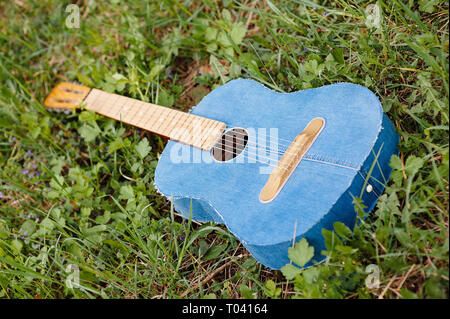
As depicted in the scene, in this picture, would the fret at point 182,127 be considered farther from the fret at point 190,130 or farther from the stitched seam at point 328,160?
the stitched seam at point 328,160

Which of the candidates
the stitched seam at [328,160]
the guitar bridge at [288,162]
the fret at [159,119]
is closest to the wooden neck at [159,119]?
the fret at [159,119]

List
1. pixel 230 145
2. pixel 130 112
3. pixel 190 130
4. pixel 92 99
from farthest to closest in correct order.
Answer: pixel 92 99, pixel 130 112, pixel 190 130, pixel 230 145

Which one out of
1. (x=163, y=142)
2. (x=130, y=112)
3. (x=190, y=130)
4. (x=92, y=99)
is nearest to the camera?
(x=190, y=130)

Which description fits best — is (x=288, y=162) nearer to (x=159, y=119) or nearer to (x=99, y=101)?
(x=159, y=119)

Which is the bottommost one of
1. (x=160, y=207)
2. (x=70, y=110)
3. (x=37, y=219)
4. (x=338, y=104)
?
(x=37, y=219)

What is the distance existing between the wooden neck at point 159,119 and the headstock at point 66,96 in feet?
0.25

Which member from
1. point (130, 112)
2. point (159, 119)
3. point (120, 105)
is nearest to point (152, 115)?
point (159, 119)

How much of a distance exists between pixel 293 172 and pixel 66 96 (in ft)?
6.22

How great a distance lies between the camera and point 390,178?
186 cm

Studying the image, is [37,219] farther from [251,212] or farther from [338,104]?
[338,104]

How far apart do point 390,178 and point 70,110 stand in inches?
86.6

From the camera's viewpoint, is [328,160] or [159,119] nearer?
[328,160]

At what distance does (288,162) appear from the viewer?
1.81m
